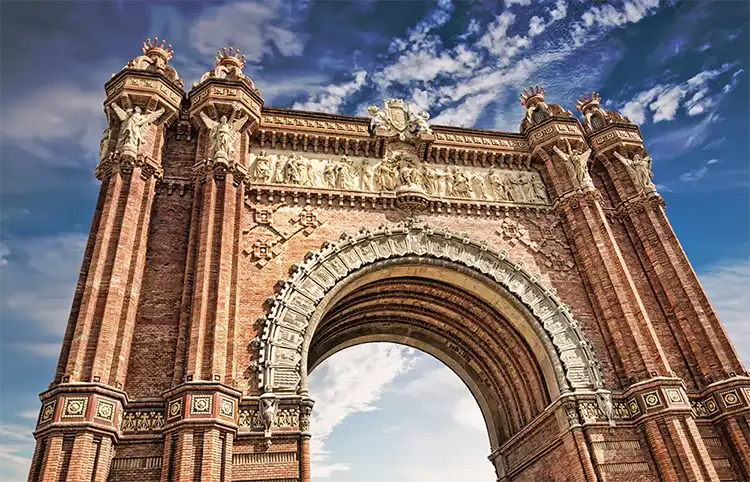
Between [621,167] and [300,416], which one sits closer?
[300,416]

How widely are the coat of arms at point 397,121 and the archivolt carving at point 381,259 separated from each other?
3.55m

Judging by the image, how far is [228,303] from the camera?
40.3 feet

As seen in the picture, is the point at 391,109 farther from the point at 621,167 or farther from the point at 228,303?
the point at 228,303

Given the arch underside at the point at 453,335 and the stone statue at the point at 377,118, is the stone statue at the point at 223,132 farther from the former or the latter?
the arch underside at the point at 453,335

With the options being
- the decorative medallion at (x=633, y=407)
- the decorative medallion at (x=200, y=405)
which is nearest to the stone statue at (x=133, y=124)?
the decorative medallion at (x=200, y=405)

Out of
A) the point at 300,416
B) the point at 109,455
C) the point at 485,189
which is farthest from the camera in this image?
the point at 485,189

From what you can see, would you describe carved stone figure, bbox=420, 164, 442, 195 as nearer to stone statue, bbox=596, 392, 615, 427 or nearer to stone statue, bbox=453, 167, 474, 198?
stone statue, bbox=453, 167, 474, 198

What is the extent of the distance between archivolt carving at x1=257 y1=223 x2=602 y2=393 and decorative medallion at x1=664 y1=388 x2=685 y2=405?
1545mm

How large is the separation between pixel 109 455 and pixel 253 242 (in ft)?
19.6

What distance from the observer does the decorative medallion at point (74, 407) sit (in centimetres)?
988

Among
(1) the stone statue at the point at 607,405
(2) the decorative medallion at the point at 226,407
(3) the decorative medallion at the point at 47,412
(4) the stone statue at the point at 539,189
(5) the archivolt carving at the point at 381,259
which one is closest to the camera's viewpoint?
(3) the decorative medallion at the point at 47,412

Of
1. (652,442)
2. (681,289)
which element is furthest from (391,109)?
(652,442)

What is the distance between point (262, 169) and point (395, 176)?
4.02m

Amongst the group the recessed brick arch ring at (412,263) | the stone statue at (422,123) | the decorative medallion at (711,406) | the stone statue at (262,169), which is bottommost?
the decorative medallion at (711,406)
